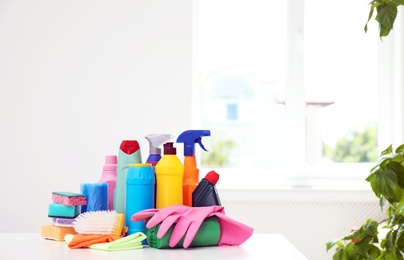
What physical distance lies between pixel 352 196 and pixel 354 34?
3.52 feet

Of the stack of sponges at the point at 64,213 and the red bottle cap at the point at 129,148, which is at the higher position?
the red bottle cap at the point at 129,148

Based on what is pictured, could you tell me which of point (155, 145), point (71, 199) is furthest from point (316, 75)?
point (71, 199)

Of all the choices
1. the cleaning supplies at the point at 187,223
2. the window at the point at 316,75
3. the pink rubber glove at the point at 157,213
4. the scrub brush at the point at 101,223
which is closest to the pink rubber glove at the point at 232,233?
the cleaning supplies at the point at 187,223

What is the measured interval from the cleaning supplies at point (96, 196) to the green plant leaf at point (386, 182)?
Result: 0.69 m

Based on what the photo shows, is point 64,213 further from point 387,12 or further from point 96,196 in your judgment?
point 387,12

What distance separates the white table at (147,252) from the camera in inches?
58.2

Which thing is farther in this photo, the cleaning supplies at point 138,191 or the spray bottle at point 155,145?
the spray bottle at point 155,145

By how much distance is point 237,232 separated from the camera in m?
1.63

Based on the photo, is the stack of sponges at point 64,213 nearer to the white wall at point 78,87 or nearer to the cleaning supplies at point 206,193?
the cleaning supplies at point 206,193

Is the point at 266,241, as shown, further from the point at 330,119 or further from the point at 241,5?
the point at 241,5

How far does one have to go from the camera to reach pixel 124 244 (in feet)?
5.16

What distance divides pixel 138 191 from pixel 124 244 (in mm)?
138

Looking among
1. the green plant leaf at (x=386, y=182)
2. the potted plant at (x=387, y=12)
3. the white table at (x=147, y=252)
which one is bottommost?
the white table at (x=147, y=252)

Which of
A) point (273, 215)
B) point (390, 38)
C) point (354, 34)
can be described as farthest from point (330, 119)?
point (273, 215)
